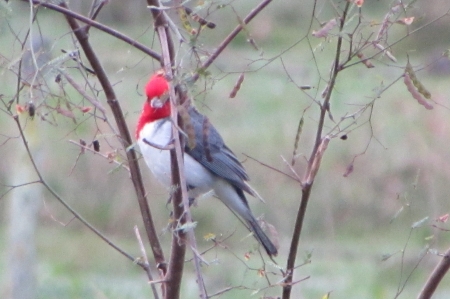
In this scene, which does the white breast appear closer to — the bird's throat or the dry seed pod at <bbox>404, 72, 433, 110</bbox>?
the bird's throat

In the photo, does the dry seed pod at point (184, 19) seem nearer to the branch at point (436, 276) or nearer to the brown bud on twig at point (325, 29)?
the brown bud on twig at point (325, 29)

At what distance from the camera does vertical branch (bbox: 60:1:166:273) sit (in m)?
2.45

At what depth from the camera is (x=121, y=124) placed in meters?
2.57

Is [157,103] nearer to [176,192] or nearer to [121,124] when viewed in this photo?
[121,124]

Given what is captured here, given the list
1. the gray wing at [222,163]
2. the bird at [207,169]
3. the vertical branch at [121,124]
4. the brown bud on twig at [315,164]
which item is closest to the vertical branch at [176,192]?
the vertical branch at [121,124]

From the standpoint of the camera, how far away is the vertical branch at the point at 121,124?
8.03 ft

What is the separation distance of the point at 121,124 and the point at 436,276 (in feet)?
3.10

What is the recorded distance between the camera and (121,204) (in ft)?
28.5

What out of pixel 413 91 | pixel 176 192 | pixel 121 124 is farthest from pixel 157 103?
pixel 413 91

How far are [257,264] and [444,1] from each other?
709 cm

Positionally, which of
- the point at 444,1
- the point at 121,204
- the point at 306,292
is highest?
the point at 444,1

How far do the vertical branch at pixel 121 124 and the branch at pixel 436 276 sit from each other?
0.75m

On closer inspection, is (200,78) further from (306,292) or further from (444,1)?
(444,1)

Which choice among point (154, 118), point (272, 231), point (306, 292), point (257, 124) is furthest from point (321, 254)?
point (272, 231)
